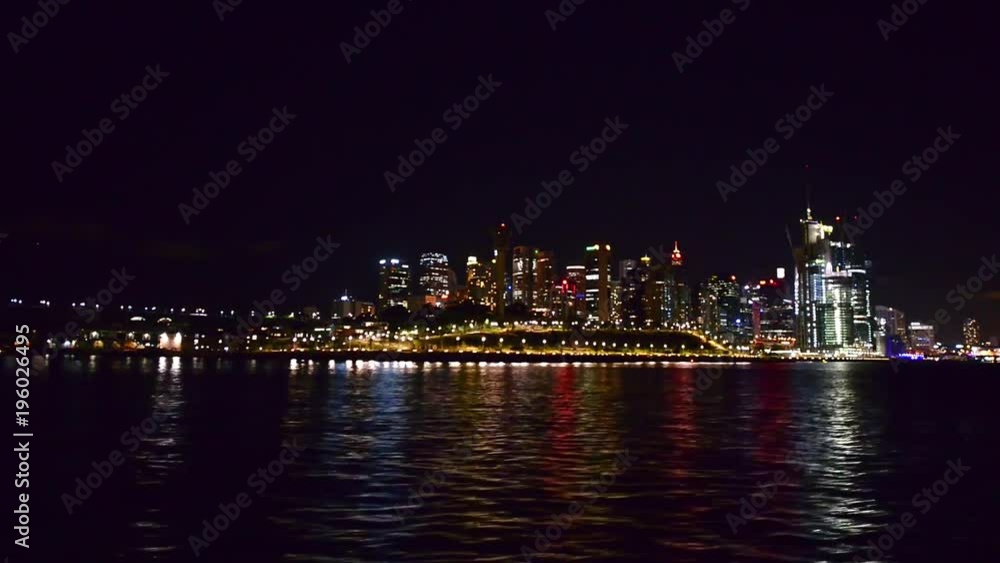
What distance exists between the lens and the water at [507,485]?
56.8 feet

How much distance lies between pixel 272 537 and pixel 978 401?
69.5 meters

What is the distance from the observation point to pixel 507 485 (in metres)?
23.8

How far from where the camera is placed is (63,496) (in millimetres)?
22812

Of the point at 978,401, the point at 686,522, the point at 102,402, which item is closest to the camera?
the point at 686,522

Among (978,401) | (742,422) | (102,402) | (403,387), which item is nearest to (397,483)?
(742,422)

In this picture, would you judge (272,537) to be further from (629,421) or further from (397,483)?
(629,421)

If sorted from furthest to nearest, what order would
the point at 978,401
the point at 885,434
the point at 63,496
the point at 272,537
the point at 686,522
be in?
the point at 978,401, the point at 885,434, the point at 63,496, the point at 686,522, the point at 272,537

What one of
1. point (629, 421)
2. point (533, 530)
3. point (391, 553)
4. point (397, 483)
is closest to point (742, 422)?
point (629, 421)

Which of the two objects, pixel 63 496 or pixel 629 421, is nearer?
pixel 63 496

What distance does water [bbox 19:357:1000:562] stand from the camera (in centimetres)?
1731

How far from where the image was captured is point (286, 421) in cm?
4353

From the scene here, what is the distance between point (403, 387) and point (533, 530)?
59979 mm

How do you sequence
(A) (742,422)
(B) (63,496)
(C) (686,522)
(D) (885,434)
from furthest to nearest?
Answer: (A) (742,422) < (D) (885,434) < (B) (63,496) < (C) (686,522)

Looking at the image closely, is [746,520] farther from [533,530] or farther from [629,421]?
[629,421]
